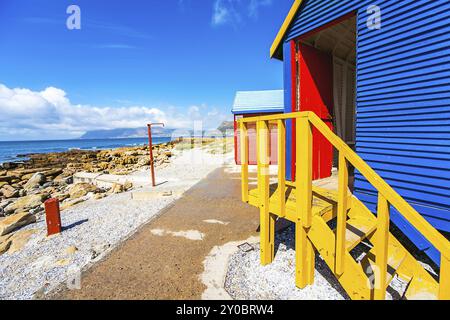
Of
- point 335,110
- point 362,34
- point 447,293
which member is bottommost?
point 447,293

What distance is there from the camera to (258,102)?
1070cm

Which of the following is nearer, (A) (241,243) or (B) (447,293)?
(B) (447,293)

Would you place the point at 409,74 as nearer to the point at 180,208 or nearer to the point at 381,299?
the point at 381,299

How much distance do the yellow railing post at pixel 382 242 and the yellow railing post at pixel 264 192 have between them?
→ 1.26 meters

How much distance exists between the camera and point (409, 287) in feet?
7.82

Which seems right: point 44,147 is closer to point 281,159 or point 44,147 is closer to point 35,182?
point 35,182

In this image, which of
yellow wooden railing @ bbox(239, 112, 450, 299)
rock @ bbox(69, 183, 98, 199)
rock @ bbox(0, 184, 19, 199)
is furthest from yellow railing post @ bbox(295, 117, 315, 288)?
rock @ bbox(0, 184, 19, 199)

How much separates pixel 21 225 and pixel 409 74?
855 cm

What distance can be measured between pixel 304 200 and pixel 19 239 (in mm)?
5547

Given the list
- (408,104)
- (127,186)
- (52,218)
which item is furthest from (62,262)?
(408,104)

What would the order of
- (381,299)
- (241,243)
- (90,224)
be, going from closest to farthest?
(381,299)
(241,243)
(90,224)

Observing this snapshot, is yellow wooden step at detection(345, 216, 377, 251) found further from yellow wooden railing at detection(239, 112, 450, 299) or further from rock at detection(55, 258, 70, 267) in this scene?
rock at detection(55, 258, 70, 267)

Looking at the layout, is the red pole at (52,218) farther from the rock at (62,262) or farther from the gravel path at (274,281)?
the gravel path at (274,281)
